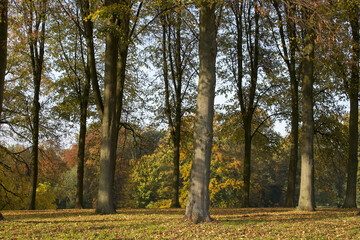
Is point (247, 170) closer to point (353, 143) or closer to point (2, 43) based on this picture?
point (353, 143)

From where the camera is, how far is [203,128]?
28.9ft

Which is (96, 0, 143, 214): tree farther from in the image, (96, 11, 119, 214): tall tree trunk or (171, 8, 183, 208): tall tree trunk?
(171, 8, 183, 208): tall tree trunk

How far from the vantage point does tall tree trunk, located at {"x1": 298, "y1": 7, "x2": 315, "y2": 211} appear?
11812mm

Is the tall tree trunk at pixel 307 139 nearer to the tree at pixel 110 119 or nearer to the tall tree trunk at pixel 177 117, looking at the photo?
the tree at pixel 110 119

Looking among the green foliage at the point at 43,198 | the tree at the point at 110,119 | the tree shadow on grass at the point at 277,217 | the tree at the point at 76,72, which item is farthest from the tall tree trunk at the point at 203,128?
the green foliage at the point at 43,198

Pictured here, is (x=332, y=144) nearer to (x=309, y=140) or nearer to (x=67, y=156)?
(x=309, y=140)

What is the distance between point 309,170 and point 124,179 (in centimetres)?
2737

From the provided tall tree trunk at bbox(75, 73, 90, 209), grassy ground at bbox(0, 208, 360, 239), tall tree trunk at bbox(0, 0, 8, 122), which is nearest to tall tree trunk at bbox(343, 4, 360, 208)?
grassy ground at bbox(0, 208, 360, 239)

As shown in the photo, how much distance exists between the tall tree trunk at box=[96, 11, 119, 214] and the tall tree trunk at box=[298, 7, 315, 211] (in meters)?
6.63

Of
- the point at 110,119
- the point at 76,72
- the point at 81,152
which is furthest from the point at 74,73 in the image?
the point at 110,119

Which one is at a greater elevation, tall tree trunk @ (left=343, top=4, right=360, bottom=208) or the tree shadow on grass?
tall tree trunk @ (left=343, top=4, right=360, bottom=208)

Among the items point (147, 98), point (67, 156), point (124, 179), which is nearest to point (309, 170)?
point (147, 98)

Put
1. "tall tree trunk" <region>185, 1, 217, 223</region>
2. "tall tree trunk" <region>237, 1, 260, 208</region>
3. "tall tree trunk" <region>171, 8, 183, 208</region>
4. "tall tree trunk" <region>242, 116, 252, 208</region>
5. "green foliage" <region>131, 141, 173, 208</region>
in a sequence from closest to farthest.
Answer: "tall tree trunk" <region>185, 1, 217, 223</region>
"tall tree trunk" <region>242, 116, 252, 208</region>
"tall tree trunk" <region>237, 1, 260, 208</region>
"tall tree trunk" <region>171, 8, 183, 208</region>
"green foliage" <region>131, 141, 173, 208</region>

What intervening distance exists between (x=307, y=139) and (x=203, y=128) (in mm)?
5190
